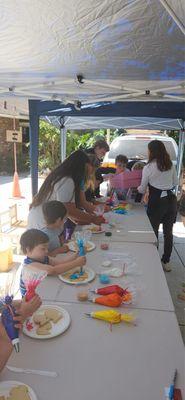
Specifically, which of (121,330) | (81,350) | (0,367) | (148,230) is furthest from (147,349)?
(148,230)

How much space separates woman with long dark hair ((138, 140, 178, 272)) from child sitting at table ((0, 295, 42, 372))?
2674mm

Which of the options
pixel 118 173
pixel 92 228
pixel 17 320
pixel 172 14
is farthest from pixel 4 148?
pixel 17 320

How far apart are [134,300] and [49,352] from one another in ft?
1.96

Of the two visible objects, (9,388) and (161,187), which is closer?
(9,388)

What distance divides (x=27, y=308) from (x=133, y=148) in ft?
21.9

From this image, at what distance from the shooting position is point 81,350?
138 centimetres

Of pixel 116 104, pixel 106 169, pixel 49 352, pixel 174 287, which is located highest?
pixel 116 104

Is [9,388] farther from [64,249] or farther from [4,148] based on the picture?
[4,148]

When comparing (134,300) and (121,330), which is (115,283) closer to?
(134,300)

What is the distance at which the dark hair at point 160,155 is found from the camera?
3758 mm

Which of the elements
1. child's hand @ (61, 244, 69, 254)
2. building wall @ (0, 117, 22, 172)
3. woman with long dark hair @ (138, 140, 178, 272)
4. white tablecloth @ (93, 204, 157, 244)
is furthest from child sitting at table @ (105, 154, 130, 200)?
building wall @ (0, 117, 22, 172)

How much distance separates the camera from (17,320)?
1.31 metres

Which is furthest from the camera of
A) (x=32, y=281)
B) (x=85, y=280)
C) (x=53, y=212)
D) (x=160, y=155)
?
(x=160, y=155)

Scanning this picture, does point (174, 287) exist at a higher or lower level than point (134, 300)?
lower
